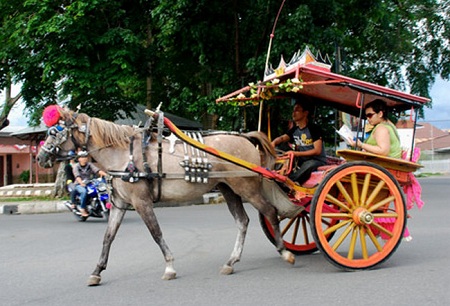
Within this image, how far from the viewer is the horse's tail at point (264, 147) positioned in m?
6.52

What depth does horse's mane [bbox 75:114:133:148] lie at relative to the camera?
577 cm

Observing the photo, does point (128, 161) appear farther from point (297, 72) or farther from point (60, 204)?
point (60, 204)

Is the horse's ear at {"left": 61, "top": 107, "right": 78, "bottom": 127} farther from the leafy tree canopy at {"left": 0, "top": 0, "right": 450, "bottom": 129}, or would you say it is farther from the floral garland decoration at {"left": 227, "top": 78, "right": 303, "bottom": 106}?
the leafy tree canopy at {"left": 0, "top": 0, "right": 450, "bottom": 129}

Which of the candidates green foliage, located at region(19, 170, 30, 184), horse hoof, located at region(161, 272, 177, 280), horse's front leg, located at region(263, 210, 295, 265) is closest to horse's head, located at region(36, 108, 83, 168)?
horse hoof, located at region(161, 272, 177, 280)

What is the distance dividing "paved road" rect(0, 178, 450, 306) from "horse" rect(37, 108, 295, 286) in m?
0.33

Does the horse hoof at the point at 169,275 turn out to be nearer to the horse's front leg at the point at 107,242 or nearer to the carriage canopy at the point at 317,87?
the horse's front leg at the point at 107,242

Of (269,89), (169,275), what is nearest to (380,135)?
(269,89)

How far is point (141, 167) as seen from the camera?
18.8 feet

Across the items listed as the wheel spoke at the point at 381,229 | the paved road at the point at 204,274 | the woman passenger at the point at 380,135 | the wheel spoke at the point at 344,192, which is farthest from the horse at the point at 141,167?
the woman passenger at the point at 380,135

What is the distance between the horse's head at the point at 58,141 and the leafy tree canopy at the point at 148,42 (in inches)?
338

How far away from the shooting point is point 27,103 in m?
16.0

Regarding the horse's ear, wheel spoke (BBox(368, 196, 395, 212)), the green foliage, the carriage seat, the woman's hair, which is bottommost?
the green foliage

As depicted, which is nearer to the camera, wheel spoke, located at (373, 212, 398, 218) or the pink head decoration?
the pink head decoration

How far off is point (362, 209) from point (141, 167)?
2529 millimetres
